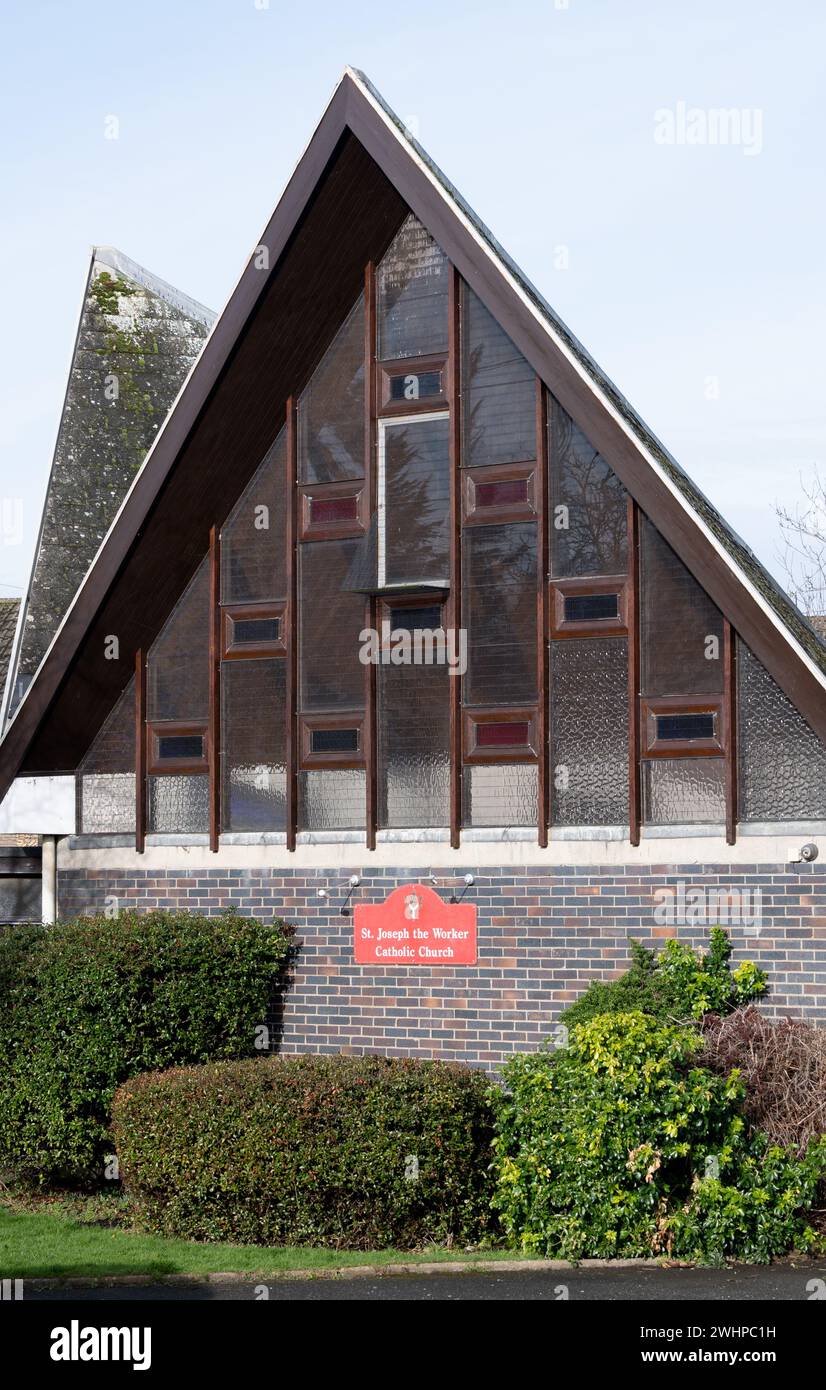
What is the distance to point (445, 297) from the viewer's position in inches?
585

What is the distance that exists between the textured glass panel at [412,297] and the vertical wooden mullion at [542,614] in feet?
4.23

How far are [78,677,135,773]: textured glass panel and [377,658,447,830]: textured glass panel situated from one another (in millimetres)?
2713

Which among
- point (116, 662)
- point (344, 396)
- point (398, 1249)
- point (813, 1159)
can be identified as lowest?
point (398, 1249)

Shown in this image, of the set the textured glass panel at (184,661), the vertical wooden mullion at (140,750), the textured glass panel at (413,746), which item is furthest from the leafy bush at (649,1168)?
the textured glass panel at (184,661)

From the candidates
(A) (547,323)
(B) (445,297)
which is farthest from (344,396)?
(A) (547,323)

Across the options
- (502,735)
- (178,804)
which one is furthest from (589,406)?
(178,804)

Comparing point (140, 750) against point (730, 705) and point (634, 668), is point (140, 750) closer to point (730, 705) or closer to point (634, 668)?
point (634, 668)

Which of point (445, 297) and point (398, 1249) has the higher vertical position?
point (445, 297)

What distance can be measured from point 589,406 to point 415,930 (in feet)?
15.3

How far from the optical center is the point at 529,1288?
10641mm

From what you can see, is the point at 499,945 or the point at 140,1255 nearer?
the point at 140,1255

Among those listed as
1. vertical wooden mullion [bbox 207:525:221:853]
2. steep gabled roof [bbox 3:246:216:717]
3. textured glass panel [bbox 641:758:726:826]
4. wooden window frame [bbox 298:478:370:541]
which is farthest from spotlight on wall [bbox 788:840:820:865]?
steep gabled roof [bbox 3:246:216:717]
